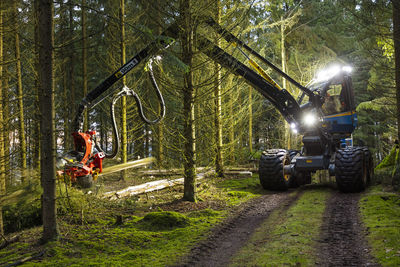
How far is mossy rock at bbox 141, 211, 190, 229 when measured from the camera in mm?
5887

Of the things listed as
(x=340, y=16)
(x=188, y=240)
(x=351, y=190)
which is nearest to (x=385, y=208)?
(x=351, y=190)

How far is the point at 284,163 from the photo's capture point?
934 centimetres

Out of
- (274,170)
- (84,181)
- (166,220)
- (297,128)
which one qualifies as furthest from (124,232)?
(297,128)

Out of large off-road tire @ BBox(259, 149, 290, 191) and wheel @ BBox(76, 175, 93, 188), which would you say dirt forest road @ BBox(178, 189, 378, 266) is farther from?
wheel @ BBox(76, 175, 93, 188)

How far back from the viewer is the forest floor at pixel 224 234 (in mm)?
4191

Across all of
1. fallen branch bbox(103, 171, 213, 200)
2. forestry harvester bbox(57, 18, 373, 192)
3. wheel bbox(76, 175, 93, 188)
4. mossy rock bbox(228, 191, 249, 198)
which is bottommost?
mossy rock bbox(228, 191, 249, 198)

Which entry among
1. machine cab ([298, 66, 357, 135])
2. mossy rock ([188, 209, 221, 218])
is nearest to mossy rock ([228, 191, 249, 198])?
mossy rock ([188, 209, 221, 218])

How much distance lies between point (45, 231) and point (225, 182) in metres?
7.56

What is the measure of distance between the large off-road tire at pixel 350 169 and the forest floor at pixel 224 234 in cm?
38

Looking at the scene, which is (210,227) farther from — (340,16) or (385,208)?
(340,16)

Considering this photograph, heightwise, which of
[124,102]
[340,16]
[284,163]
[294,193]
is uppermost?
[340,16]

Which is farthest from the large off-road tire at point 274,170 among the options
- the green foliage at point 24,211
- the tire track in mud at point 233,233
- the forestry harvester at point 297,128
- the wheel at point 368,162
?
the green foliage at point 24,211

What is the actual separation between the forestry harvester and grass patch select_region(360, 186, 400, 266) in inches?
36.7

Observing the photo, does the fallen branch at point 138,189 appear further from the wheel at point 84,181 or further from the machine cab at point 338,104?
the machine cab at point 338,104
